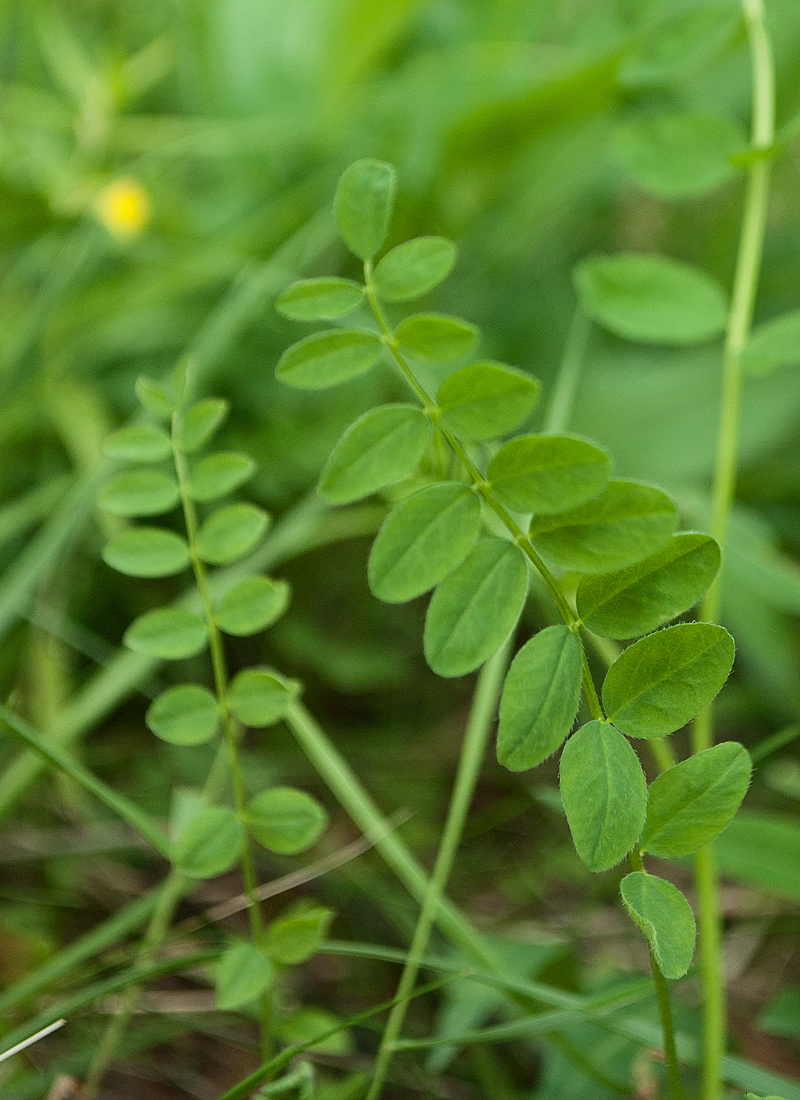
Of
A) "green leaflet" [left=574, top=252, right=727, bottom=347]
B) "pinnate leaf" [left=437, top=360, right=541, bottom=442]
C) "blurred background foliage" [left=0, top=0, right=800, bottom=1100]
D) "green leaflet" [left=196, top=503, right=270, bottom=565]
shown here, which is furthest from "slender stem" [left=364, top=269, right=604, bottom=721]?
"green leaflet" [left=574, top=252, right=727, bottom=347]

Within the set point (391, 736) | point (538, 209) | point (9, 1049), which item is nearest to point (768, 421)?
point (538, 209)

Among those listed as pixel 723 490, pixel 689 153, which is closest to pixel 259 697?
pixel 723 490

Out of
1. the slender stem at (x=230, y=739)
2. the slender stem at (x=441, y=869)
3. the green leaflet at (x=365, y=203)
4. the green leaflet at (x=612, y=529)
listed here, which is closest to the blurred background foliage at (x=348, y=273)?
the slender stem at (x=441, y=869)

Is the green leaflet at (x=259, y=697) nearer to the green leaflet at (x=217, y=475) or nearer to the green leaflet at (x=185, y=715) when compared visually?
the green leaflet at (x=185, y=715)

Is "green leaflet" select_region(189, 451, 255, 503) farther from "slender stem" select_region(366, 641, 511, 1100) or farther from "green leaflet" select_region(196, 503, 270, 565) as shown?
"slender stem" select_region(366, 641, 511, 1100)

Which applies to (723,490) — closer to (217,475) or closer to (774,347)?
(774,347)

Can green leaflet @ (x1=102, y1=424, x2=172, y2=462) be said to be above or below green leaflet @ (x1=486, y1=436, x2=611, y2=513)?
below
